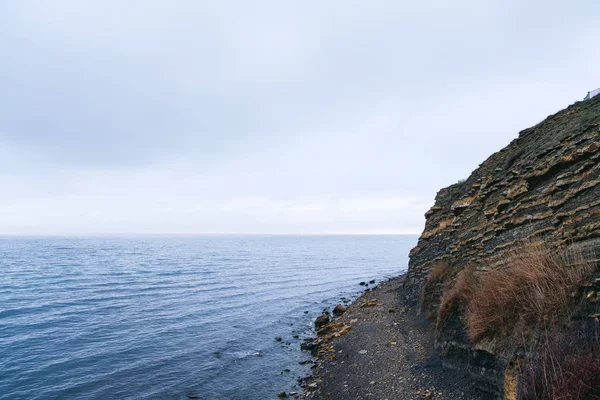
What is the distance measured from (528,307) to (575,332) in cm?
184

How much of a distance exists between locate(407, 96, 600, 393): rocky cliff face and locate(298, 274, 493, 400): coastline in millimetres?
1348

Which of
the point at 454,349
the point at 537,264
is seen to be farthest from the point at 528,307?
the point at 454,349

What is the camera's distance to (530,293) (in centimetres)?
936

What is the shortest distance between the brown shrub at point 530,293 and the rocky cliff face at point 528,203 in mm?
606

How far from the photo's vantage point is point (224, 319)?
3238cm

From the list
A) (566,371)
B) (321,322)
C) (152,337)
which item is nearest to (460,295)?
(566,371)

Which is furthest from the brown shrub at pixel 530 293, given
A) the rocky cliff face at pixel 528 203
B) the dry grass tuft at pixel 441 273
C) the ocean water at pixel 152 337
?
the ocean water at pixel 152 337

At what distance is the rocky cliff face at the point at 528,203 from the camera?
11133 mm

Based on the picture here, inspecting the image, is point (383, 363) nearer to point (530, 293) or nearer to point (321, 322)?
point (530, 293)

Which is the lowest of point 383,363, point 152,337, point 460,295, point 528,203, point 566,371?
point 152,337

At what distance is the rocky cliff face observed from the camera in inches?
438

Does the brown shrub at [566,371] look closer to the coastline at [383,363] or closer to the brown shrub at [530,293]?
the brown shrub at [530,293]

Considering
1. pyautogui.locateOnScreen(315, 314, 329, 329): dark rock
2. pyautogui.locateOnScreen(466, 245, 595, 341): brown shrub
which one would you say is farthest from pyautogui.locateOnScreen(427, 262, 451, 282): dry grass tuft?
pyautogui.locateOnScreen(315, 314, 329, 329): dark rock

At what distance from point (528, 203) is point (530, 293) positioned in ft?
24.9
